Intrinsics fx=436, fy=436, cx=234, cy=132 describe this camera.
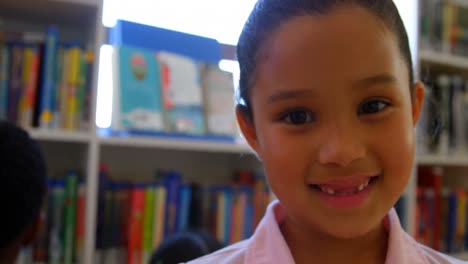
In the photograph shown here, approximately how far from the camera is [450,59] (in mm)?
1903

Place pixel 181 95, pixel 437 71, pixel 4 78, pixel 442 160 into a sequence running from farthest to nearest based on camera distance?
pixel 437 71, pixel 442 160, pixel 181 95, pixel 4 78

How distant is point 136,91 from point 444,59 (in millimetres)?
1315

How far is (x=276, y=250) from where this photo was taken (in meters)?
0.65

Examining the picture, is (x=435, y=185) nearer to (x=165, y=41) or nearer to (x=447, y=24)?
(x=447, y=24)

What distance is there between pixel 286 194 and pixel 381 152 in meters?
0.13

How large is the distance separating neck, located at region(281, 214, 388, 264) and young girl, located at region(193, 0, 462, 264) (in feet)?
0.06

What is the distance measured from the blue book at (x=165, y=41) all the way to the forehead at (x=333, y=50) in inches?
42.4

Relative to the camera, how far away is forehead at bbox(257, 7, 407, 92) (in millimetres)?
543

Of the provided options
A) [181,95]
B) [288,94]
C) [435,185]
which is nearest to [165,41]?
[181,95]

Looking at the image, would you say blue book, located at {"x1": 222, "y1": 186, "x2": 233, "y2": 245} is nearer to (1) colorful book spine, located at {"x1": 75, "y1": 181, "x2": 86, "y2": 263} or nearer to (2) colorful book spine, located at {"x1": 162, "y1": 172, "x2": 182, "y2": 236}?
(2) colorful book spine, located at {"x1": 162, "y1": 172, "x2": 182, "y2": 236}

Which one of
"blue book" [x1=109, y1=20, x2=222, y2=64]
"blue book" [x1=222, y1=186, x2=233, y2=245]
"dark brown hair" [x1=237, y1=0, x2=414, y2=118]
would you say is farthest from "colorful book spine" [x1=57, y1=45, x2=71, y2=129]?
"dark brown hair" [x1=237, y1=0, x2=414, y2=118]

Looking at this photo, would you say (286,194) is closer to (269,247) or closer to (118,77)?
(269,247)

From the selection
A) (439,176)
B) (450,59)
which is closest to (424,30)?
(450,59)

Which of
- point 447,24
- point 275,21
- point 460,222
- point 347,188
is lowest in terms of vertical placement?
point 460,222
